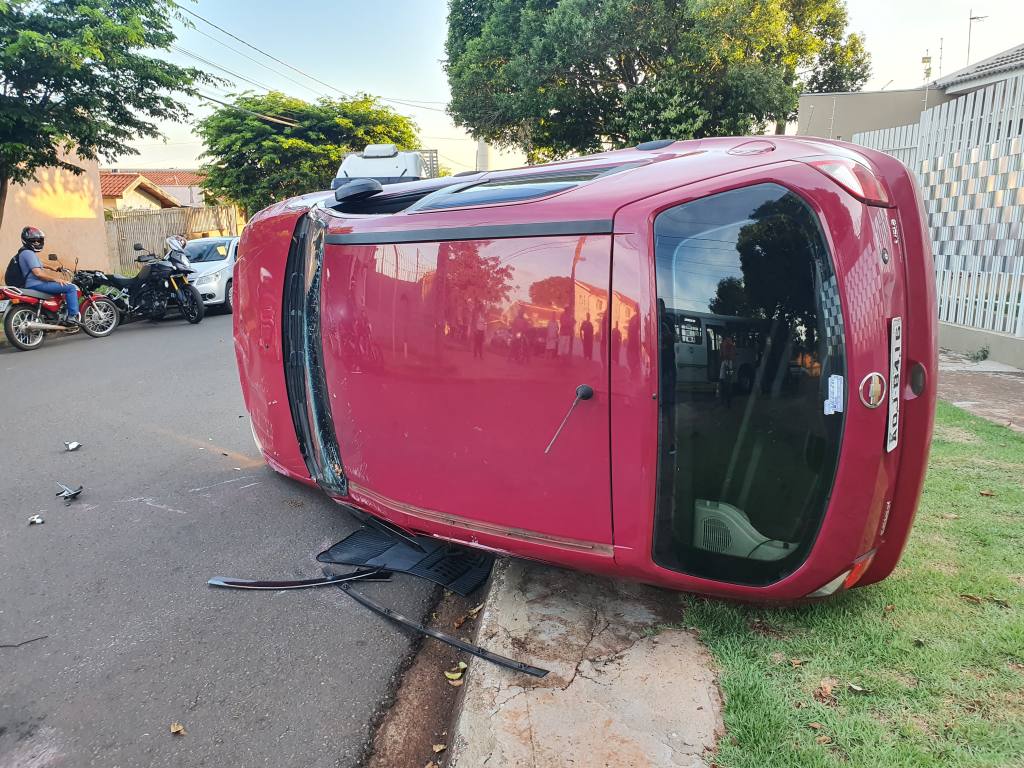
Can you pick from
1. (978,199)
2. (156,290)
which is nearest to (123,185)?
(156,290)

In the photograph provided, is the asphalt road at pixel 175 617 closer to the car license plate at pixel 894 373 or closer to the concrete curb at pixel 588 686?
the concrete curb at pixel 588 686

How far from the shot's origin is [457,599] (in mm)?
3223

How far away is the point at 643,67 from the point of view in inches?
810

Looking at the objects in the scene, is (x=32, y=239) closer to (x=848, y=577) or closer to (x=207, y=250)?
(x=207, y=250)

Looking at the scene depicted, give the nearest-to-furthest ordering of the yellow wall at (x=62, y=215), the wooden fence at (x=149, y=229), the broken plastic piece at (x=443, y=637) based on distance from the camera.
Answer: the broken plastic piece at (x=443, y=637) → the yellow wall at (x=62, y=215) → the wooden fence at (x=149, y=229)

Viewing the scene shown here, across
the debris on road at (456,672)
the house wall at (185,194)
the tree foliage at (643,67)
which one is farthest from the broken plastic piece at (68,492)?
the house wall at (185,194)

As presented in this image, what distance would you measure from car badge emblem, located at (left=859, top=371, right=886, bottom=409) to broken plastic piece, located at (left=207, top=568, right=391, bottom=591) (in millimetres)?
2265

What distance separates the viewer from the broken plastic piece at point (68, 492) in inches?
Answer: 173

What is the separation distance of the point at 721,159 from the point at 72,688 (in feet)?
10.1

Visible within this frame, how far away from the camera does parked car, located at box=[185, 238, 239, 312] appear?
539 inches

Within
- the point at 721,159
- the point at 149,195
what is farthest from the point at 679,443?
the point at 149,195

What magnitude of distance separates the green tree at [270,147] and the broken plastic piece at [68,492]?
80.3 feet

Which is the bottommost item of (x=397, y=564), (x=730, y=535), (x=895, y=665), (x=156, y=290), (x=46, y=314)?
(x=397, y=564)

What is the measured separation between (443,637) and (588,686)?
0.69 m
